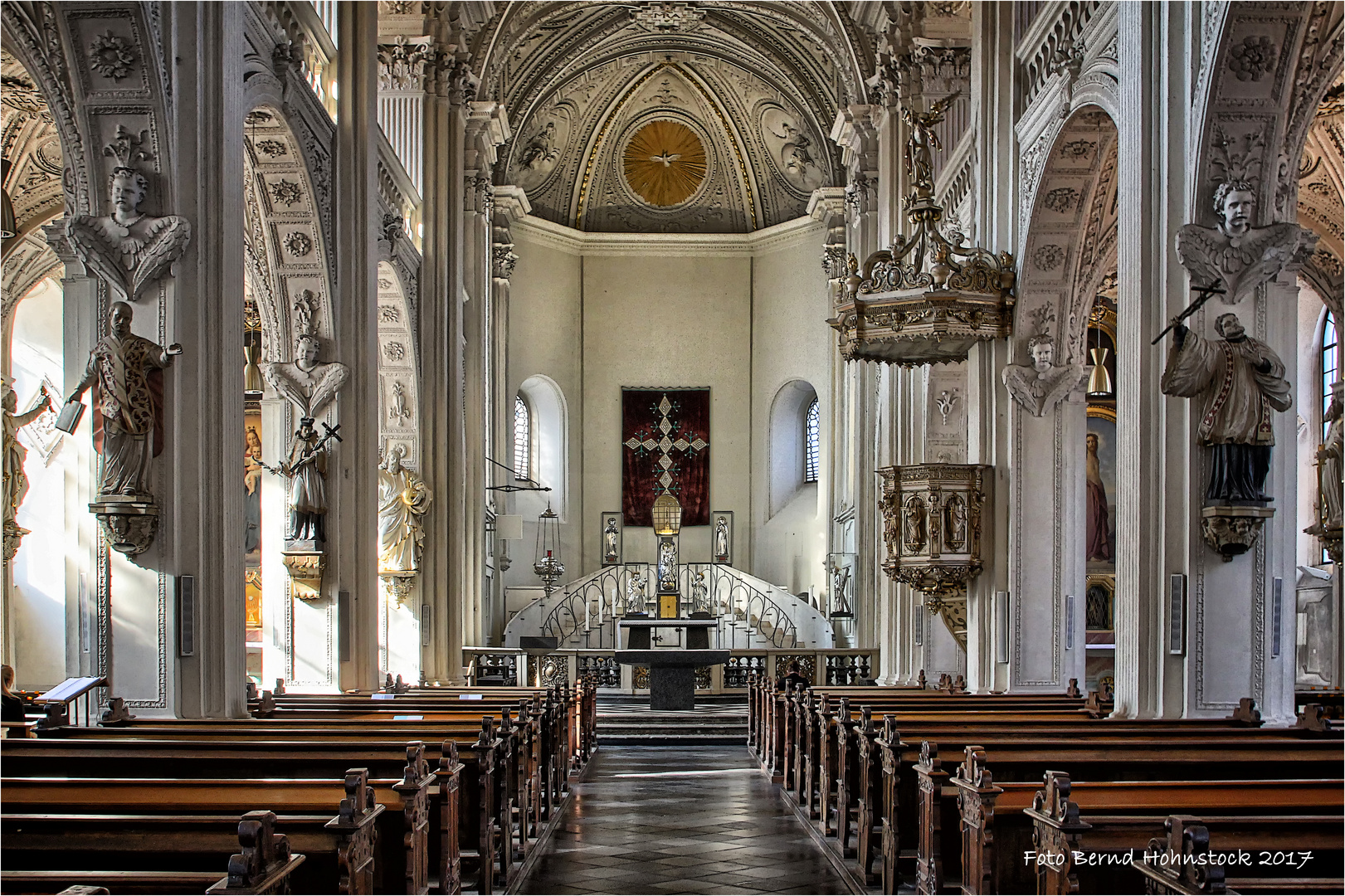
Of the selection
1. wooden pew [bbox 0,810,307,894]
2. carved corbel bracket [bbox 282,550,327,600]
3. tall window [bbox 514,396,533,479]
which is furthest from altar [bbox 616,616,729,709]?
wooden pew [bbox 0,810,307,894]

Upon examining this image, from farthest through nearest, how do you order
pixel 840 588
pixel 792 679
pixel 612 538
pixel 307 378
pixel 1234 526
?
pixel 612 538 → pixel 840 588 → pixel 792 679 → pixel 307 378 → pixel 1234 526

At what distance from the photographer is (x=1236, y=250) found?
883 centimetres

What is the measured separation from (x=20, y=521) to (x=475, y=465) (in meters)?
6.74

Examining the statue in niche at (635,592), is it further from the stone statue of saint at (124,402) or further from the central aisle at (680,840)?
the stone statue of saint at (124,402)

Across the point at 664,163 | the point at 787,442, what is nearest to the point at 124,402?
the point at 787,442

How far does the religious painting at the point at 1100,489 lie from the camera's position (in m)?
24.2

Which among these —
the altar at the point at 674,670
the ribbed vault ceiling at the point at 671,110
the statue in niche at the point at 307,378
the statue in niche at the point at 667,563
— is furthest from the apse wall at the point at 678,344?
the statue in niche at the point at 307,378

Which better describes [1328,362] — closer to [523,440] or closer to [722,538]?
[722,538]

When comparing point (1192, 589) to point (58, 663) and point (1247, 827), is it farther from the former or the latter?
point (58, 663)

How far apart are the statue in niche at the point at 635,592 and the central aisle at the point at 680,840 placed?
14.3 metres

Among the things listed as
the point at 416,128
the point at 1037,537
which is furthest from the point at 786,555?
the point at 1037,537

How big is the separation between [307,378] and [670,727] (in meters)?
6.69

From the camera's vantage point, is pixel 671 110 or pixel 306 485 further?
pixel 671 110

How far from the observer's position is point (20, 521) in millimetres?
20062
